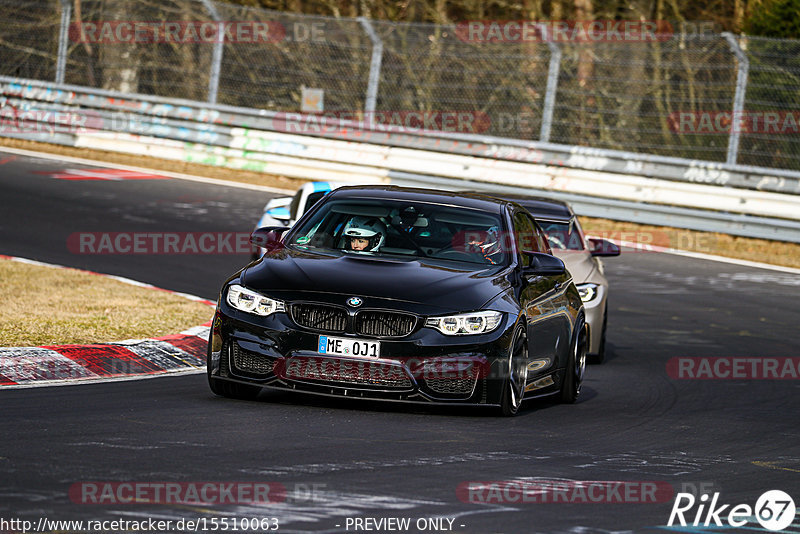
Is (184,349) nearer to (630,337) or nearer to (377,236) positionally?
(377,236)

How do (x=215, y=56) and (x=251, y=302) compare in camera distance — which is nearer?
(x=251, y=302)

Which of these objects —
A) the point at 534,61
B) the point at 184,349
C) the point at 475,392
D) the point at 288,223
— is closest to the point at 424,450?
the point at 475,392

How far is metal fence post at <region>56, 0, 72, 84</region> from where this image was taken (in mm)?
25547

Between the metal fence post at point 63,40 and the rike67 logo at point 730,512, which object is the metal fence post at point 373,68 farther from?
the rike67 logo at point 730,512

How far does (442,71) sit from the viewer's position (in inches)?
908

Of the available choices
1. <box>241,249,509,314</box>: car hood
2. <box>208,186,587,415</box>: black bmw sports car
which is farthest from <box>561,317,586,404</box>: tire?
<box>241,249,509,314</box>: car hood

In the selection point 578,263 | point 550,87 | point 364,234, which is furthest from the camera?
point 550,87

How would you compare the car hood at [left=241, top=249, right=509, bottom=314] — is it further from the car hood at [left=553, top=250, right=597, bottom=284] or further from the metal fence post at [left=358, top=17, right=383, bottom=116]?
the metal fence post at [left=358, top=17, right=383, bottom=116]

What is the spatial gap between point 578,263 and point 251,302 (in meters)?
4.97

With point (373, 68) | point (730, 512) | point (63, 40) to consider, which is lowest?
point (730, 512)

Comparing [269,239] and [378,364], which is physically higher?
[269,239]

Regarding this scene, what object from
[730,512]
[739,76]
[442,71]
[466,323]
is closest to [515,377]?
[466,323]

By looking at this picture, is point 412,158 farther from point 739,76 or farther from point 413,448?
point 413,448

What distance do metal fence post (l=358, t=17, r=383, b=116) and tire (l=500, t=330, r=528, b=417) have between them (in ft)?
50.3
